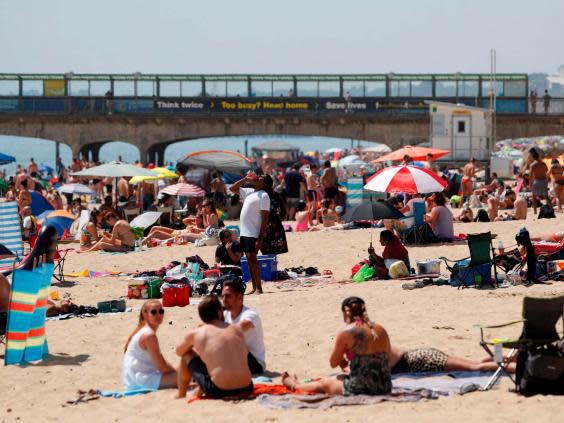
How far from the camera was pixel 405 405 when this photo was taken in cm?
732

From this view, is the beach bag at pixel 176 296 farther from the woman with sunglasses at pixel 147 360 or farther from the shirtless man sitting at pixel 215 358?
the shirtless man sitting at pixel 215 358

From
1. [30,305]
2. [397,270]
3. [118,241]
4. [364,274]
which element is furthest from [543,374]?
[118,241]

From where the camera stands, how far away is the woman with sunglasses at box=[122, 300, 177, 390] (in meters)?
8.32

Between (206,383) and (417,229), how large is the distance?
9.09m

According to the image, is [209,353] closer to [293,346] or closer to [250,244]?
[293,346]

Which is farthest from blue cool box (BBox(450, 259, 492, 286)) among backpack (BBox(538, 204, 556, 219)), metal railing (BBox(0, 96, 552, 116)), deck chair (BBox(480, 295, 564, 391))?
metal railing (BBox(0, 96, 552, 116))

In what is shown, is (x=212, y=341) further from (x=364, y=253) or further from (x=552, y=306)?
(x=364, y=253)

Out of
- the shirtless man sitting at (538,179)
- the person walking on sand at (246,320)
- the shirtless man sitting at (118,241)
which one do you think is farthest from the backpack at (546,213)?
the person walking on sand at (246,320)

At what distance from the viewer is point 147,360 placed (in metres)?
8.41

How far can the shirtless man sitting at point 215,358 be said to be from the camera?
772cm

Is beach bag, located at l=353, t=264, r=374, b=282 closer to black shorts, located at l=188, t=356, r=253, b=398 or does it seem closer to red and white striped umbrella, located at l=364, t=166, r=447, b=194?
red and white striped umbrella, located at l=364, t=166, r=447, b=194

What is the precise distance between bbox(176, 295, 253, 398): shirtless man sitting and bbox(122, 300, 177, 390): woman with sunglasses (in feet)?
1.49

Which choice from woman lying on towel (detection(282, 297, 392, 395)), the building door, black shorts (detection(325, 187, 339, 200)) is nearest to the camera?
woman lying on towel (detection(282, 297, 392, 395))

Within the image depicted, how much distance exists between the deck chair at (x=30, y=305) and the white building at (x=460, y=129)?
1207 inches
